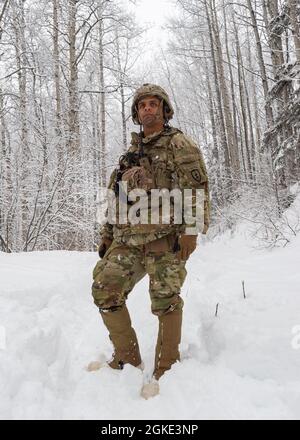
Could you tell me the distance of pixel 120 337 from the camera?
238 cm

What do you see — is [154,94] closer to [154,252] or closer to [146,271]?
[154,252]

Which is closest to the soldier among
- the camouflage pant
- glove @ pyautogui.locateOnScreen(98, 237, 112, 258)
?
the camouflage pant

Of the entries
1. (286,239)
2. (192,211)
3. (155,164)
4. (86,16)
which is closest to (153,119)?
(155,164)

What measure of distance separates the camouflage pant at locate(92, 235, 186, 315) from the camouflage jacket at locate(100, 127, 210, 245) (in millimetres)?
71

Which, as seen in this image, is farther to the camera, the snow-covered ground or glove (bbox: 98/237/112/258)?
glove (bbox: 98/237/112/258)

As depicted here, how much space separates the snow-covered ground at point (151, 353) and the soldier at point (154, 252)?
0.20 meters

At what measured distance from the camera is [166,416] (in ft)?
5.92

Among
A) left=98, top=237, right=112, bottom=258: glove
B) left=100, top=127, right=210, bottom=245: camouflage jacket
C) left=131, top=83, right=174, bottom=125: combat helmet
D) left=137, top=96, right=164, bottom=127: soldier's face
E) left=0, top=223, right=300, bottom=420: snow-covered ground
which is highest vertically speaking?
left=131, top=83, right=174, bottom=125: combat helmet

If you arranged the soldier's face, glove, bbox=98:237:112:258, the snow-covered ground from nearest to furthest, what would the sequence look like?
the snow-covered ground
the soldier's face
glove, bbox=98:237:112:258

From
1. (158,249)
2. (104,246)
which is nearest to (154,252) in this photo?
(158,249)

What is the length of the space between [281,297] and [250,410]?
1.79 metres

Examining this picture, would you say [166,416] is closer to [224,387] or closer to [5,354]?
[224,387]

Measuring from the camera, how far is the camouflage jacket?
7.67 ft

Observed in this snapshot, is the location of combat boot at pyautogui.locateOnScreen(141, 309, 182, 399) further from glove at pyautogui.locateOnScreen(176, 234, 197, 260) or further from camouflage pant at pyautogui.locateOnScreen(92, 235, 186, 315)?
glove at pyautogui.locateOnScreen(176, 234, 197, 260)
